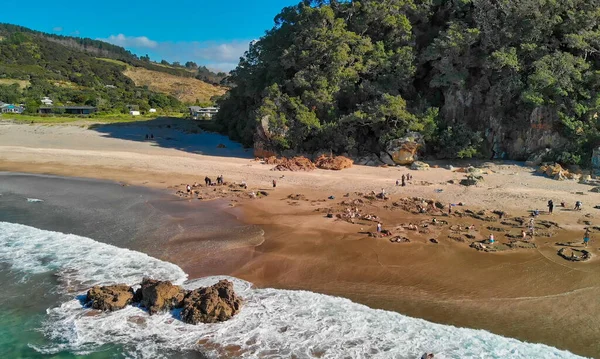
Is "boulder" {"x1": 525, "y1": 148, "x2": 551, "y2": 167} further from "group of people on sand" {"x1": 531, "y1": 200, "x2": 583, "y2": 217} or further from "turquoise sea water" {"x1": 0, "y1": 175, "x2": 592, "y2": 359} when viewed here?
"turquoise sea water" {"x1": 0, "y1": 175, "x2": 592, "y2": 359}

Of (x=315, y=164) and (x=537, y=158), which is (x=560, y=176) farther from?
(x=315, y=164)

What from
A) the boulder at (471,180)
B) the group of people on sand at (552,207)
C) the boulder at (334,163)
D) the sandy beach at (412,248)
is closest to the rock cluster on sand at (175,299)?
the sandy beach at (412,248)

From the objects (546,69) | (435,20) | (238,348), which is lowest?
(238,348)

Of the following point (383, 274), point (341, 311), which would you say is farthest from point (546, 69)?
point (341, 311)

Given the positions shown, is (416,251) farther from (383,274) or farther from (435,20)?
(435,20)

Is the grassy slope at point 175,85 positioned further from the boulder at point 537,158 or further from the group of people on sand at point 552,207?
the group of people on sand at point 552,207

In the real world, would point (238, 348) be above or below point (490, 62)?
below

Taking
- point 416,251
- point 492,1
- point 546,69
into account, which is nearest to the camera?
point 416,251

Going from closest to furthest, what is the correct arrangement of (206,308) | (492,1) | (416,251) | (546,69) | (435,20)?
(206,308), (416,251), (546,69), (492,1), (435,20)
